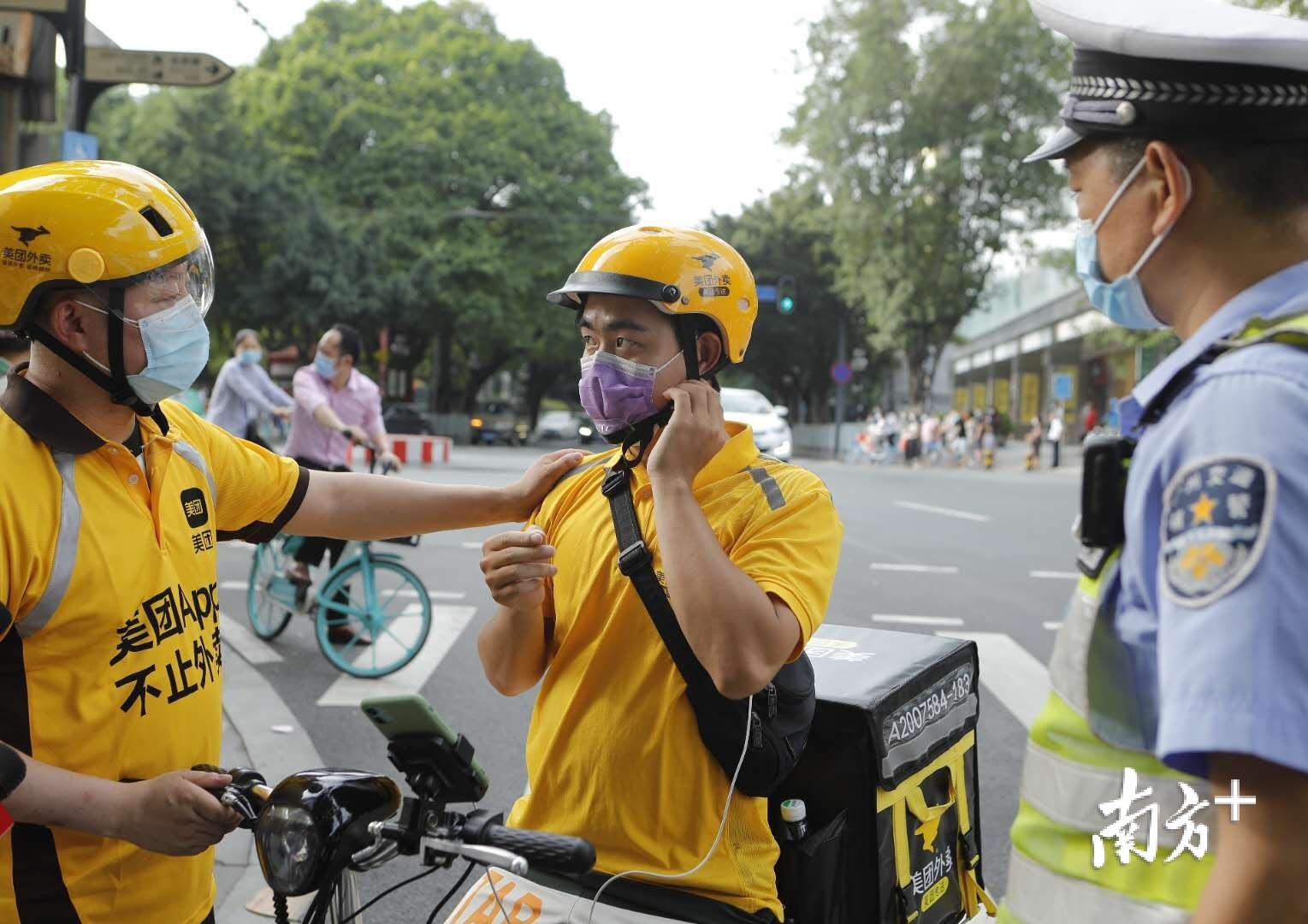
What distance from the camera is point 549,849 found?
4.94 ft

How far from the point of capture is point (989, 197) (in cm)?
3453

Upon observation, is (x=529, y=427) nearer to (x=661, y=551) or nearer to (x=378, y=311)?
(x=378, y=311)

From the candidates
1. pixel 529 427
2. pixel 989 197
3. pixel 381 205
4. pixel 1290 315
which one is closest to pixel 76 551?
pixel 1290 315

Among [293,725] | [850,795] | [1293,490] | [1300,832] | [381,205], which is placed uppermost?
[381,205]

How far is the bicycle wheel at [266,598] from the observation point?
7598 mm

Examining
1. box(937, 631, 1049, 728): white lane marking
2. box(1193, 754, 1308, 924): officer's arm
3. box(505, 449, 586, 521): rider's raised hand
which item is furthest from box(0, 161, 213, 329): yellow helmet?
box(937, 631, 1049, 728): white lane marking

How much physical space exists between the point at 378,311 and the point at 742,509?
3645 centimetres

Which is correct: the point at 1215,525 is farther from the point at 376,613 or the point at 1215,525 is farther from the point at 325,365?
the point at 325,365

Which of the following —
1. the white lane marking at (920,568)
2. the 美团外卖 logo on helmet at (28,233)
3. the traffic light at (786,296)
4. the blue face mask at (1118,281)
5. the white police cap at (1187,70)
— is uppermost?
the traffic light at (786,296)

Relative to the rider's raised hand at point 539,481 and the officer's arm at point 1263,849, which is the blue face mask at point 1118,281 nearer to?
the officer's arm at point 1263,849

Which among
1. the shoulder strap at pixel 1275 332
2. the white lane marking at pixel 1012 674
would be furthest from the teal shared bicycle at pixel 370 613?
the shoulder strap at pixel 1275 332

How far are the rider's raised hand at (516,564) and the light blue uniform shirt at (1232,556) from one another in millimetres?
1101

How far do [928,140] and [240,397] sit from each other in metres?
28.6

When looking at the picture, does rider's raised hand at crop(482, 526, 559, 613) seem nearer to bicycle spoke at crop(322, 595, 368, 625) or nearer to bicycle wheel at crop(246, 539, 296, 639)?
bicycle spoke at crop(322, 595, 368, 625)
